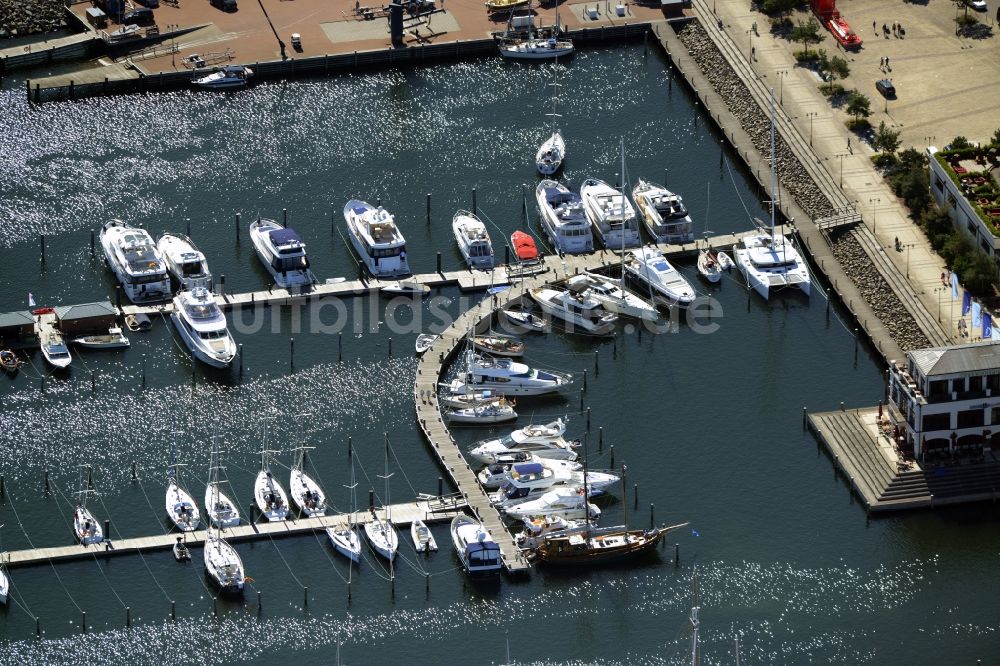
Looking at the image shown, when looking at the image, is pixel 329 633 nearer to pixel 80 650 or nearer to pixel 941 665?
pixel 80 650

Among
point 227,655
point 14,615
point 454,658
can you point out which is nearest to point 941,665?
point 454,658

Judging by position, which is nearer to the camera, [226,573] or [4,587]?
[4,587]

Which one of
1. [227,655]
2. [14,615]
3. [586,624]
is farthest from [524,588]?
[14,615]

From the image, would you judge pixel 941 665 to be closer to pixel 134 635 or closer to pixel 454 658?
pixel 454 658

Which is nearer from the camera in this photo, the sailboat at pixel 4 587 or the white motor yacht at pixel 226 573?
the sailboat at pixel 4 587

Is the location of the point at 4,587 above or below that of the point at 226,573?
below

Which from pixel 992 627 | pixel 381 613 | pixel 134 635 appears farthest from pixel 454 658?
pixel 992 627

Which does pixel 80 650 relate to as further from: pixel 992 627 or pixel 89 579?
pixel 992 627

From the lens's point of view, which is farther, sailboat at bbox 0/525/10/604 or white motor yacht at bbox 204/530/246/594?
white motor yacht at bbox 204/530/246/594
